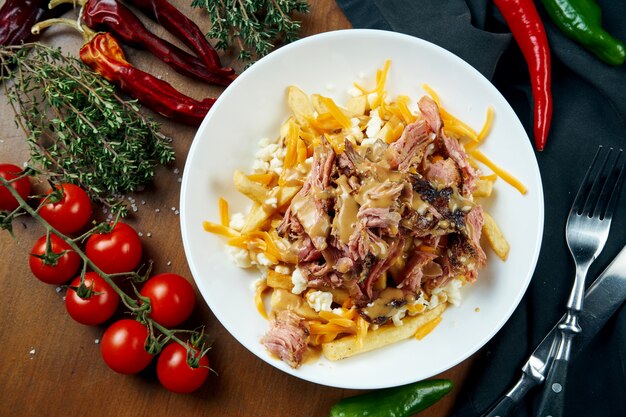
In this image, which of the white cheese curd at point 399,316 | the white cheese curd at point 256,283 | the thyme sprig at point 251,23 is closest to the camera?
the white cheese curd at point 399,316

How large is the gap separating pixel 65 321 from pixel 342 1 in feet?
9.55

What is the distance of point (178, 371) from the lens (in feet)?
11.9

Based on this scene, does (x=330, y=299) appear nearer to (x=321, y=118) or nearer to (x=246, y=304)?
(x=246, y=304)

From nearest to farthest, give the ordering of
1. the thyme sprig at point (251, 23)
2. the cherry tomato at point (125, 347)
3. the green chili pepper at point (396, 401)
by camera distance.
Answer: the cherry tomato at point (125, 347), the thyme sprig at point (251, 23), the green chili pepper at point (396, 401)

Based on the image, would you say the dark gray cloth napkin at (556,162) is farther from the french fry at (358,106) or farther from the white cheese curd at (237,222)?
the white cheese curd at (237,222)

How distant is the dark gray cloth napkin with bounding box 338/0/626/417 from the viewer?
12.6 feet

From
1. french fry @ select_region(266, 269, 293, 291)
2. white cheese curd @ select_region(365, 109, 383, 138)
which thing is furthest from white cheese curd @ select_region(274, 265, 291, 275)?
white cheese curd @ select_region(365, 109, 383, 138)

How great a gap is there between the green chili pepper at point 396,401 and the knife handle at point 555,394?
59 cm

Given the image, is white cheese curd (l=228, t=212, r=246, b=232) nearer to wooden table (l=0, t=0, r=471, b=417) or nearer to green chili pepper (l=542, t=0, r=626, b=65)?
wooden table (l=0, t=0, r=471, b=417)

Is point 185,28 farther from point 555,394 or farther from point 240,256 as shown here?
point 555,394

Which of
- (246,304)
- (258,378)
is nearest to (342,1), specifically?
(246,304)

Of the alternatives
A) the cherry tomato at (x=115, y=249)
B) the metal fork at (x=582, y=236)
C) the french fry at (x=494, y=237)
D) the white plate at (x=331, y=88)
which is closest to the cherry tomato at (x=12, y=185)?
the cherry tomato at (x=115, y=249)

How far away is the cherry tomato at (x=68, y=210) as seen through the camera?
3.65 meters

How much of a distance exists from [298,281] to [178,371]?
41.4 inches
